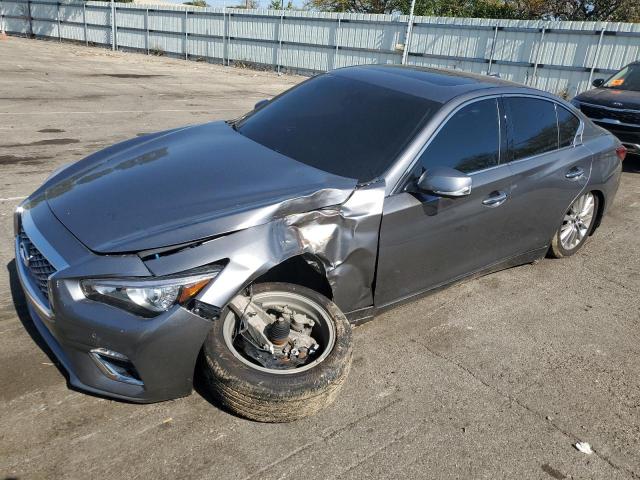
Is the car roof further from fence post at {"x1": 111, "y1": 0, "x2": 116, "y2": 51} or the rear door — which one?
fence post at {"x1": 111, "y1": 0, "x2": 116, "y2": 51}

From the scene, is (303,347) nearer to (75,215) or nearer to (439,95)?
(75,215)

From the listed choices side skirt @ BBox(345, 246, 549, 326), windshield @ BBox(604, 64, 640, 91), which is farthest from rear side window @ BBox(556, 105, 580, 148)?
windshield @ BBox(604, 64, 640, 91)

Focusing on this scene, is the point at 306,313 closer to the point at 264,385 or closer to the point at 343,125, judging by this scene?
the point at 264,385

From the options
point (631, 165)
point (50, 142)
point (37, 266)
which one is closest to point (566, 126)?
point (37, 266)

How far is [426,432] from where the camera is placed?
283 cm

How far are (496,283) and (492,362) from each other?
1272 mm

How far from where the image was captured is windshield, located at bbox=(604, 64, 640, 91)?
30.4ft

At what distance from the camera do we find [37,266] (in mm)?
2701

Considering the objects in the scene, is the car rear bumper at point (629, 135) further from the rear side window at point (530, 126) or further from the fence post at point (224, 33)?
the fence post at point (224, 33)

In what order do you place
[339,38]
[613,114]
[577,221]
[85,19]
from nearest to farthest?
[577,221], [613,114], [339,38], [85,19]

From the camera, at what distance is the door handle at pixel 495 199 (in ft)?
12.4

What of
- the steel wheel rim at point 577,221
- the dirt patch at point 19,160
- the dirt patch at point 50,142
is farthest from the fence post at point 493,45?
the dirt patch at point 19,160

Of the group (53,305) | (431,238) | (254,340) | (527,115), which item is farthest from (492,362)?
(53,305)

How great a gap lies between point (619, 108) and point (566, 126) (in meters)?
4.65
